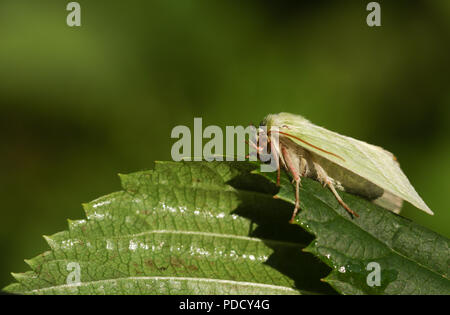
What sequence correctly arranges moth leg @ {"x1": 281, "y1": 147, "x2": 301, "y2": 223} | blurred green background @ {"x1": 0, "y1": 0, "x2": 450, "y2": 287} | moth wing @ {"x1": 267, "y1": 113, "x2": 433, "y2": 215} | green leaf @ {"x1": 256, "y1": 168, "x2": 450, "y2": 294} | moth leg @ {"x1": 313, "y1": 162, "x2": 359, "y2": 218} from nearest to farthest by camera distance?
green leaf @ {"x1": 256, "y1": 168, "x2": 450, "y2": 294} < moth leg @ {"x1": 281, "y1": 147, "x2": 301, "y2": 223} < moth leg @ {"x1": 313, "y1": 162, "x2": 359, "y2": 218} < moth wing @ {"x1": 267, "y1": 113, "x2": 433, "y2": 215} < blurred green background @ {"x1": 0, "y1": 0, "x2": 450, "y2": 287}

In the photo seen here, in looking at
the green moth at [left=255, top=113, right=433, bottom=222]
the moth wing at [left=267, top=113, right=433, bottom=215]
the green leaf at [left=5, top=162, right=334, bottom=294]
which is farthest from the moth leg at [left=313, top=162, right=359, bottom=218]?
the green leaf at [left=5, top=162, right=334, bottom=294]

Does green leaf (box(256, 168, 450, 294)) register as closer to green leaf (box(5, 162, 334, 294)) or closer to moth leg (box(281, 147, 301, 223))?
moth leg (box(281, 147, 301, 223))

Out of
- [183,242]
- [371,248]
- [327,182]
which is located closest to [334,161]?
[327,182]

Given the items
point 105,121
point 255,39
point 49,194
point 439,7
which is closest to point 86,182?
point 49,194

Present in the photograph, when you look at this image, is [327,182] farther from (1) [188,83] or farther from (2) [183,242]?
(1) [188,83]

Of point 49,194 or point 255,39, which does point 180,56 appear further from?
point 49,194
